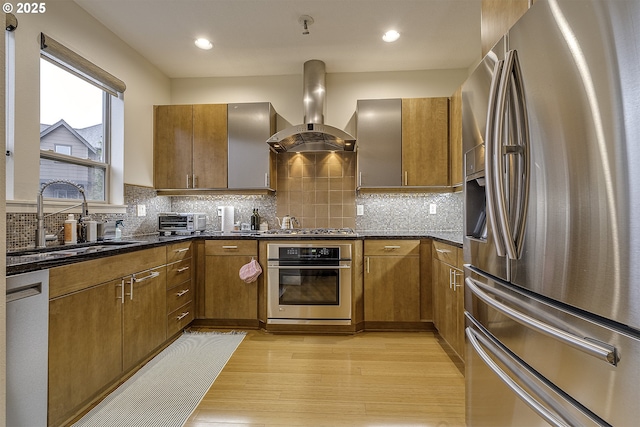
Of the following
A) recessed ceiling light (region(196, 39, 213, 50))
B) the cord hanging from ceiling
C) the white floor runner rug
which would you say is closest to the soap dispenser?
the white floor runner rug

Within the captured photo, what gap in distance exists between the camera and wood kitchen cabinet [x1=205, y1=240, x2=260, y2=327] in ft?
9.59

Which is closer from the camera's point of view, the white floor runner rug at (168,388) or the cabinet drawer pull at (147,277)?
the white floor runner rug at (168,388)

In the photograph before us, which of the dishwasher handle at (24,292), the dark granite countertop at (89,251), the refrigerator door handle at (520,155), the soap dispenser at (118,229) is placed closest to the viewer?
the refrigerator door handle at (520,155)

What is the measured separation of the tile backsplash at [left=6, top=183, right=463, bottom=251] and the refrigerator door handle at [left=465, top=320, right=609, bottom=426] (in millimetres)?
2289

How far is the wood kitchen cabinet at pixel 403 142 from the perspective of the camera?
3.11m

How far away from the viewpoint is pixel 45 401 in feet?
4.72

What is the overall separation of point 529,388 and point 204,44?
3359mm

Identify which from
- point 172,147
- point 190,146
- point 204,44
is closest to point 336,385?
point 190,146

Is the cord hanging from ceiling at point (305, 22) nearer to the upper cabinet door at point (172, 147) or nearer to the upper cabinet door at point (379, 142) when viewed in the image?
the upper cabinet door at point (379, 142)

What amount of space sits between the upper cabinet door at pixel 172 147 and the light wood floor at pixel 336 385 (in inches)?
73.5

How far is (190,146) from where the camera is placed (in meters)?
3.32

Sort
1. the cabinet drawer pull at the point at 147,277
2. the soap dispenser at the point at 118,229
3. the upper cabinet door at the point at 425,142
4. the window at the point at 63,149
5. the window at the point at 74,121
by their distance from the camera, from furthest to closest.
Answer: the upper cabinet door at the point at 425,142, the soap dispenser at the point at 118,229, the window at the point at 63,149, the window at the point at 74,121, the cabinet drawer pull at the point at 147,277

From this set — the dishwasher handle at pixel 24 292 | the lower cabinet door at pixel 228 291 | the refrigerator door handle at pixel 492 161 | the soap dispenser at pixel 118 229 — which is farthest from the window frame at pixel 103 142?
the refrigerator door handle at pixel 492 161

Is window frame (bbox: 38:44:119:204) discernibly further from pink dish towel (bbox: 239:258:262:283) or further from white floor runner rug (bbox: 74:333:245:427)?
white floor runner rug (bbox: 74:333:245:427)
